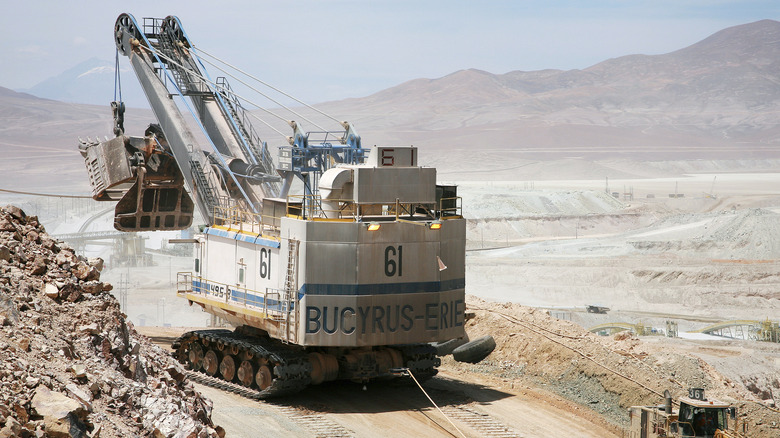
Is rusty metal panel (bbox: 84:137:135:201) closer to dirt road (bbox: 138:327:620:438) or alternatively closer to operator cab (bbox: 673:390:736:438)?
dirt road (bbox: 138:327:620:438)

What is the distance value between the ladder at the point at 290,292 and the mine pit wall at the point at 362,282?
150mm

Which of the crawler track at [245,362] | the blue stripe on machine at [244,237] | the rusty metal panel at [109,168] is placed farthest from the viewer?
the rusty metal panel at [109,168]

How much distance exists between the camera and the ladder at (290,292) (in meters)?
19.1

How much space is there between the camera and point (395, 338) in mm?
19344

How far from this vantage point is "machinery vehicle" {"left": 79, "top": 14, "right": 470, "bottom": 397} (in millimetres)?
18922

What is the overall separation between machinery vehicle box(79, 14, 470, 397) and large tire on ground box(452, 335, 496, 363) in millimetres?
2243

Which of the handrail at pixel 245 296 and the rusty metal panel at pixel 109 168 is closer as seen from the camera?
the handrail at pixel 245 296

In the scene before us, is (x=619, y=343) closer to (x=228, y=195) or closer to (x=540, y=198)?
(x=228, y=195)

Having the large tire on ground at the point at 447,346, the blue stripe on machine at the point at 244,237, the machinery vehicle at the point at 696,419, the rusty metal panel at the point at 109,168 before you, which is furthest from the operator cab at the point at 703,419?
the rusty metal panel at the point at 109,168

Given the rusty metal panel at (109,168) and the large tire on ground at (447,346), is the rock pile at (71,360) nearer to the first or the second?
the large tire on ground at (447,346)

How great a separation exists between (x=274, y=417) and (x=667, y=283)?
3992 cm

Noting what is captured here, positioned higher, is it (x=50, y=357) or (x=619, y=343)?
(x=50, y=357)

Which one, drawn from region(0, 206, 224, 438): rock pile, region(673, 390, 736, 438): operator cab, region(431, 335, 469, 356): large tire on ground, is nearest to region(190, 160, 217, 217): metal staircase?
region(431, 335, 469, 356): large tire on ground

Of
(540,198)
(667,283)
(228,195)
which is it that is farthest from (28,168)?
(228,195)
